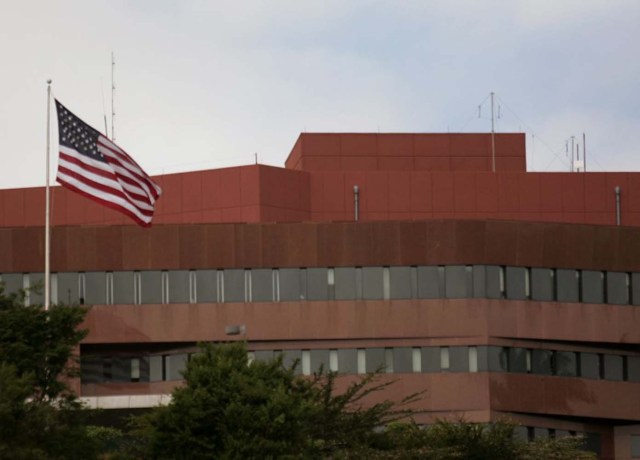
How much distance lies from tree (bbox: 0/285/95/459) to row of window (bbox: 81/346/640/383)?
25.6 metres

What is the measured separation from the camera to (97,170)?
54438 mm

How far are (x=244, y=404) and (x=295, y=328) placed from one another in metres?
28.1

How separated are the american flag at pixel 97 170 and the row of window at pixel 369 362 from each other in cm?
2110

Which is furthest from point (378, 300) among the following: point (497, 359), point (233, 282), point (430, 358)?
point (233, 282)

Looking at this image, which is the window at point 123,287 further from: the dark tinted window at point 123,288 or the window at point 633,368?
the window at point 633,368

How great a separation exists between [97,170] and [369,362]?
25172mm

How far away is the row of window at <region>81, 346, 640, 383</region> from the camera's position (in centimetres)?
7619

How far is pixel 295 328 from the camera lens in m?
Answer: 75.9

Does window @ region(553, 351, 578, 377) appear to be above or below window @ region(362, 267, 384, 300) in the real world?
below

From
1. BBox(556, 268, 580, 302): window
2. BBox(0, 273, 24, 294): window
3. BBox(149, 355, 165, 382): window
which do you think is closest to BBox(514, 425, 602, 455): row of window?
BBox(556, 268, 580, 302): window

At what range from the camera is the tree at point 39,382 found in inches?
1745

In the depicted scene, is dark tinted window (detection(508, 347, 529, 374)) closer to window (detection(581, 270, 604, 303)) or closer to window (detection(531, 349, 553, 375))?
window (detection(531, 349, 553, 375))

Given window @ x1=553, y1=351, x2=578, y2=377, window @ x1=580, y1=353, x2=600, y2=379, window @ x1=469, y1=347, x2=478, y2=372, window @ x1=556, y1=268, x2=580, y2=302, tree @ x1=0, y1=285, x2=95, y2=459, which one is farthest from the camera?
window @ x1=580, y1=353, x2=600, y2=379

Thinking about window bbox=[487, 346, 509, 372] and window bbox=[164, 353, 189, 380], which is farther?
window bbox=[164, 353, 189, 380]
